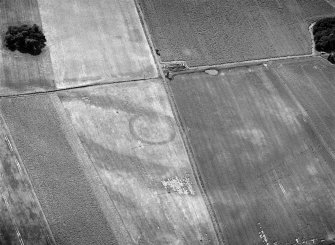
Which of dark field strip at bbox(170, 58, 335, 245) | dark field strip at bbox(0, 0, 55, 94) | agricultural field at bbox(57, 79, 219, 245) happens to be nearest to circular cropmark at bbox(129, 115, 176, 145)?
agricultural field at bbox(57, 79, 219, 245)

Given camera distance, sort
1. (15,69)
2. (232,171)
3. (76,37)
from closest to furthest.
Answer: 1. (232,171)
2. (15,69)
3. (76,37)

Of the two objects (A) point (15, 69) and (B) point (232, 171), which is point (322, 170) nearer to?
A: (B) point (232, 171)

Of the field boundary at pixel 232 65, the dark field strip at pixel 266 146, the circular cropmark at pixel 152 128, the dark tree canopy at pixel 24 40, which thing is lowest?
the dark field strip at pixel 266 146

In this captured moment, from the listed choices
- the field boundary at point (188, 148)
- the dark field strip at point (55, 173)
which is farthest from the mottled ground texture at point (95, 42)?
the dark field strip at point (55, 173)

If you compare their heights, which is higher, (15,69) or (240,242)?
(15,69)

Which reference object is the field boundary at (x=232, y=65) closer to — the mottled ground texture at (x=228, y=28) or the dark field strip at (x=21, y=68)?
the mottled ground texture at (x=228, y=28)

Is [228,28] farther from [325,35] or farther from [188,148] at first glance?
[188,148]

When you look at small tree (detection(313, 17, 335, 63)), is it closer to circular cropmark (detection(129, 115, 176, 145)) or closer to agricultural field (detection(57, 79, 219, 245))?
agricultural field (detection(57, 79, 219, 245))

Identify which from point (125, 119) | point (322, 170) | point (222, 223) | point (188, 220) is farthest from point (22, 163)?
point (322, 170)
